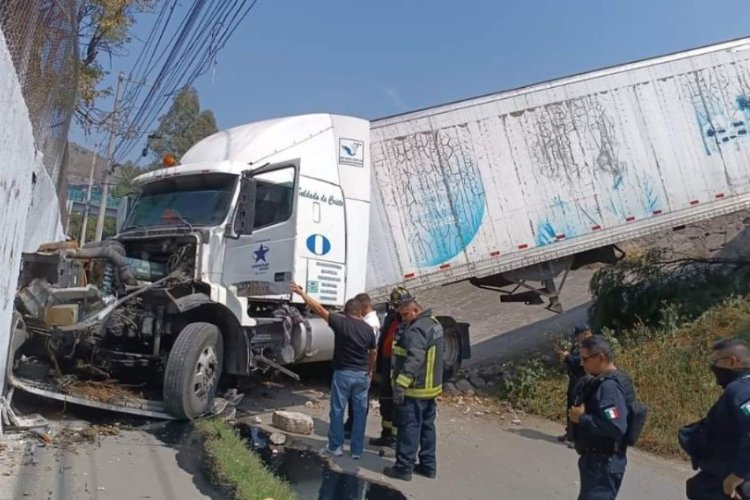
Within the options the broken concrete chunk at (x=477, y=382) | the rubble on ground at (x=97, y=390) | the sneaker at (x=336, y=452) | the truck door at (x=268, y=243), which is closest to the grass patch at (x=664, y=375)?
the broken concrete chunk at (x=477, y=382)

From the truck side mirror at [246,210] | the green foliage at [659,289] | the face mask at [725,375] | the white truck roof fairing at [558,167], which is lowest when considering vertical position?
the face mask at [725,375]

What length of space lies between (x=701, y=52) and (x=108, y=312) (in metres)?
8.90

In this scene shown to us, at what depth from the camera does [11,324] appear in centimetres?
574

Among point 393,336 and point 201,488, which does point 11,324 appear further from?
point 393,336

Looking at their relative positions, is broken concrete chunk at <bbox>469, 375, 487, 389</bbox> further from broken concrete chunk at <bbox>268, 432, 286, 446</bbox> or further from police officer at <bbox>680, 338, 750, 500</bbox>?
police officer at <bbox>680, 338, 750, 500</bbox>

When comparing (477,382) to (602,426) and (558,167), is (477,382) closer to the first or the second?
(558,167)

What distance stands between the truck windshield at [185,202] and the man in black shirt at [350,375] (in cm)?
193

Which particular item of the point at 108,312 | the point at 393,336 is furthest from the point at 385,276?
the point at 108,312

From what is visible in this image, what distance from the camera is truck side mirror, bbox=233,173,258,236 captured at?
6.91 metres

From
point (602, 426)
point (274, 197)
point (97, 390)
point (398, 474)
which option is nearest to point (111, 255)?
point (97, 390)

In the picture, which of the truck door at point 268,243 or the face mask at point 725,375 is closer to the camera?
the face mask at point 725,375

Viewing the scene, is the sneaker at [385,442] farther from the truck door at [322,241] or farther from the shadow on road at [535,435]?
the shadow on road at [535,435]

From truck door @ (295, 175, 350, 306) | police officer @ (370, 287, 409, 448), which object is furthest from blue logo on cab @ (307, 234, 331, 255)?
police officer @ (370, 287, 409, 448)

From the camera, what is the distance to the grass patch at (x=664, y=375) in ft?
25.4
